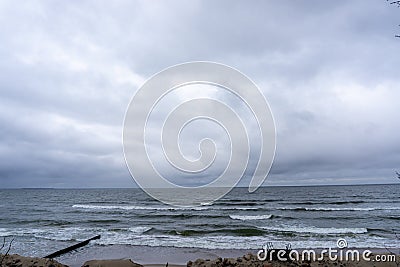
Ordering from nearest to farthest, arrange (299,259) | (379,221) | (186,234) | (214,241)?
(299,259) → (214,241) → (186,234) → (379,221)

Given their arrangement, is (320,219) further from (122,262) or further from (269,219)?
(122,262)

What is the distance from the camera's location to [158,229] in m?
19.2

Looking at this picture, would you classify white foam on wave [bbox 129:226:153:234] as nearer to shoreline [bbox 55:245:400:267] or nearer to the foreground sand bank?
shoreline [bbox 55:245:400:267]

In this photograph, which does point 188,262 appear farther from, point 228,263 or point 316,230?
point 316,230

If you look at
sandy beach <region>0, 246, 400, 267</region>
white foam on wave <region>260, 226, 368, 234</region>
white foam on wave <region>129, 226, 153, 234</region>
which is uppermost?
sandy beach <region>0, 246, 400, 267</region>

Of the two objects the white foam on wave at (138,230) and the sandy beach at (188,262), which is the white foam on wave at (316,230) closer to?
the sandy beach at (188,262)

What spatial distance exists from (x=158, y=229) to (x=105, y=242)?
206 inches

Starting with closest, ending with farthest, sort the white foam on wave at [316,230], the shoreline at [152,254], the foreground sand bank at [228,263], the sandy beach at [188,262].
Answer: the foreground sand bank at [228,263]
the sandy beach at [188,262]
the shoreline at [152,254]
the white foam on wave at [316,230]

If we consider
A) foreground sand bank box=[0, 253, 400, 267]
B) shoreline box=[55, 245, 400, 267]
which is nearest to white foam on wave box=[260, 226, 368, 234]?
shoreline box=[55, 245, 400, 267]

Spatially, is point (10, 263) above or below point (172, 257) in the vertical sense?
above

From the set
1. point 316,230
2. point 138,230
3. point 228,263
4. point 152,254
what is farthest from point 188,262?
point 316,230

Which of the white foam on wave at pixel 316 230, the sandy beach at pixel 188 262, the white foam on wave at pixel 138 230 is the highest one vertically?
the sandy beach at pixel 188 262

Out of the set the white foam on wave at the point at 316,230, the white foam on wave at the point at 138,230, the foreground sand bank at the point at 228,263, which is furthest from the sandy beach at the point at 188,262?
the white foam on wave at the point at 316,230

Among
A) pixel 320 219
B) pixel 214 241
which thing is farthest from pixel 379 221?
pixel 214 241
